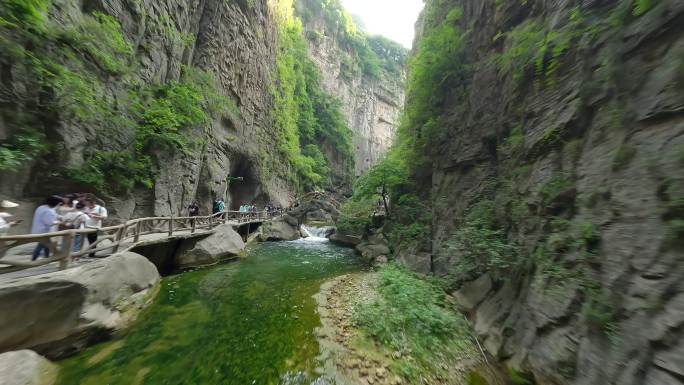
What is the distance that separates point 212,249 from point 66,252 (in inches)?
261

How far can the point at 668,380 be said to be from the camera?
2.39 metres

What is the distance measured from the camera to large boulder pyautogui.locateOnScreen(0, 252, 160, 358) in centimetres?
387

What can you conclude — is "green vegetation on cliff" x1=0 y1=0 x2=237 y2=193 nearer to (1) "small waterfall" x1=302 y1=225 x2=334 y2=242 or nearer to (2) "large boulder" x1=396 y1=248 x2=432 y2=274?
(2) "large boulder" x1=396 y1=248 x2=432 y2=274

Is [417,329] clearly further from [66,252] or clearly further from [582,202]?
[66,252]

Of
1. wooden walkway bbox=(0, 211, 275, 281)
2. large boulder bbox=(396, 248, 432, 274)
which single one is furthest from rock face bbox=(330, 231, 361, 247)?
wooden walkway bbox=(0, 211, 275, 281)

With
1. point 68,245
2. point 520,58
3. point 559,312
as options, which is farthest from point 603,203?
point 68,245

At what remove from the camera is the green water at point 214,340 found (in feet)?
14.3

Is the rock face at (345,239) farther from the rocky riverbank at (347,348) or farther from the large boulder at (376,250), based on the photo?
the rocky riverbank at (347,348)

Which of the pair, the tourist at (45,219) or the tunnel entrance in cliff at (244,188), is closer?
the tourist at (45,219)

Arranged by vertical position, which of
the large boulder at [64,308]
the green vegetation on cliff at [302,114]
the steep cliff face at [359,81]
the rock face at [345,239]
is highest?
the steep cliff face at [359,81]

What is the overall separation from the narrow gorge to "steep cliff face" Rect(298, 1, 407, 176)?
31.3m

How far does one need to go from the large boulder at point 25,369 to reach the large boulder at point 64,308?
378mm

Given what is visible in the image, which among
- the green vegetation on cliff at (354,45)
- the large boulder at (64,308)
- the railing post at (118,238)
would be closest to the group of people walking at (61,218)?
the railing post at (118,238)

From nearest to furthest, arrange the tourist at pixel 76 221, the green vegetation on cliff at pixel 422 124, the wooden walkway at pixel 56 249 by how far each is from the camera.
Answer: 1. the wooden walkway at pixel 56 249
2. the tourist at pixel 76 221
3. the green vegetation on cliff at pixel 422 124
